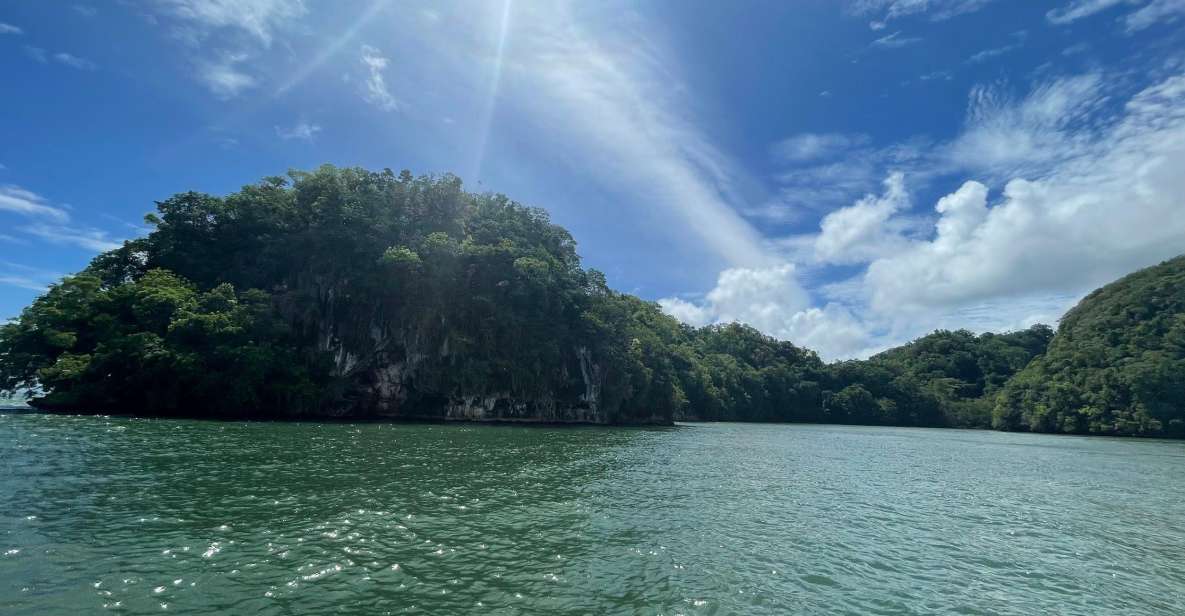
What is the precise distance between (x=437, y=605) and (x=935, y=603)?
9377 millimetres

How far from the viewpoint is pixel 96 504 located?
13.3 meters

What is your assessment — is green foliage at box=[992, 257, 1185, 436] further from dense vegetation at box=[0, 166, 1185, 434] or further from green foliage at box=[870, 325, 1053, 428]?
green foliage at box=[870, 325, 1053, 428]

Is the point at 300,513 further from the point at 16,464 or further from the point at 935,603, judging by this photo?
the point at 935,603

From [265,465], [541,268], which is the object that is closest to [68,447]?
[265,465]

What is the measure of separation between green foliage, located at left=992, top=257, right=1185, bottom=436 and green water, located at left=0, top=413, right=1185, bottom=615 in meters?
77.4

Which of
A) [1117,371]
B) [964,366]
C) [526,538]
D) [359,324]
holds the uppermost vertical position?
[964,366]

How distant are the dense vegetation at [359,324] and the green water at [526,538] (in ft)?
65.5

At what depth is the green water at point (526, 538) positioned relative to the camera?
9.10 metres

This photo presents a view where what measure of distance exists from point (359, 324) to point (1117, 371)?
115m

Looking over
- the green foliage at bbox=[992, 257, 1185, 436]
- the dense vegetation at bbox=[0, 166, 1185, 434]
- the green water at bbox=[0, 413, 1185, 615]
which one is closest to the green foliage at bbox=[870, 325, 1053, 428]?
the green foliage at bbox=[992, 257, 1185, 436]

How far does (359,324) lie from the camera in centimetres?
5653

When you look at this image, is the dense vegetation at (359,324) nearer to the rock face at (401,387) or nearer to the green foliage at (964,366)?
the rock face at (401,387)

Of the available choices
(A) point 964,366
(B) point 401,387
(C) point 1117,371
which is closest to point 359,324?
(B) point 401,387

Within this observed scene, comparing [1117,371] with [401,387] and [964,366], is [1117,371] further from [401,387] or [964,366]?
[401,387]
